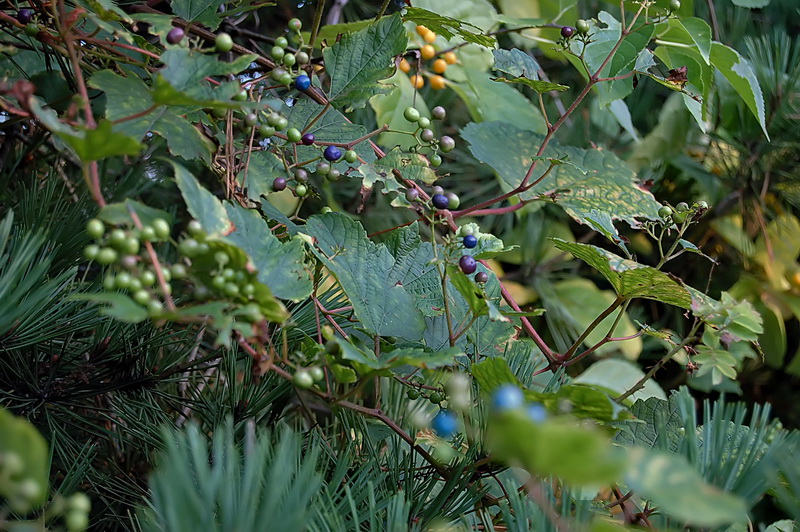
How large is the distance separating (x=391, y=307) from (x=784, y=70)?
89cm

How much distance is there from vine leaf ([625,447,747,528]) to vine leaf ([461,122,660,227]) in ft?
1.25

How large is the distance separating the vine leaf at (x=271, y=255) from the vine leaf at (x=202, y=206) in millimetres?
11

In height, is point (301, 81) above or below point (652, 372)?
above

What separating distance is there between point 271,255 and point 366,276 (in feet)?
0.30

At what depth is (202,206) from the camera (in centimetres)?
33

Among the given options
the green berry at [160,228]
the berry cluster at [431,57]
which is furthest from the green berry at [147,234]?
the berry cluster at [431,57]

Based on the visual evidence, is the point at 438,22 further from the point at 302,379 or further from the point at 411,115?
the point at 302,379

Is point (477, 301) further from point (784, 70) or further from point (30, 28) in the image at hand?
point (784, 70)

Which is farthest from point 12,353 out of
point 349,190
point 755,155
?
point 755,155

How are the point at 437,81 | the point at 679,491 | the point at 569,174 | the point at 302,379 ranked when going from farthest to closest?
the point at 437,81, the point at 569,174, the point at 302,379, the point at 679,491

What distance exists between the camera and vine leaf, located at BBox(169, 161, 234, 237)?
317mm

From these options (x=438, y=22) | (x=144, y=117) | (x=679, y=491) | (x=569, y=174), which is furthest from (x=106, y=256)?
(x=569, y=174)

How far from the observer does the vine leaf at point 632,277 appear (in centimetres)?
45

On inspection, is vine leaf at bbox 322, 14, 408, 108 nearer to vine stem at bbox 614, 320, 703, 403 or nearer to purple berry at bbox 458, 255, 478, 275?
purple berry at bbox 458, 255, 478, 275
